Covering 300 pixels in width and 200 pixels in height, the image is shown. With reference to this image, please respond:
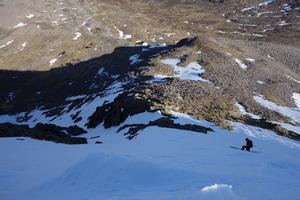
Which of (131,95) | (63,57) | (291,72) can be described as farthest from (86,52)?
(131,95)

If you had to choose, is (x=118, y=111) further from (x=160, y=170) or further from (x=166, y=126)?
(x=160, y=170)

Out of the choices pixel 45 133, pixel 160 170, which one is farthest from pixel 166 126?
pixel 160 170

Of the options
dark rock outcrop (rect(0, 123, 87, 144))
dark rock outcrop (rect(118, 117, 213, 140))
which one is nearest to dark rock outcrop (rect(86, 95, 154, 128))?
dark rock outcrop (rect(0, 123, 87, 144))

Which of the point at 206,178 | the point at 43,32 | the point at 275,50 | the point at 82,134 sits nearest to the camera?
the point at 206,178

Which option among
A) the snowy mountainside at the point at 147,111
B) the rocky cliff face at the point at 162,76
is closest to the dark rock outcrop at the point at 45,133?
the snowy mountainside at the point at 147,111

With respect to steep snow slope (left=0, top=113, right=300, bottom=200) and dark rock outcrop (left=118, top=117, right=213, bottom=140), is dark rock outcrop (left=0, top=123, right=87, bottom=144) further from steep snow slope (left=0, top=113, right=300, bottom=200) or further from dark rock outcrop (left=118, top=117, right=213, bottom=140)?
steep snow slope (left=0, top=113, right=300, bottom=200)

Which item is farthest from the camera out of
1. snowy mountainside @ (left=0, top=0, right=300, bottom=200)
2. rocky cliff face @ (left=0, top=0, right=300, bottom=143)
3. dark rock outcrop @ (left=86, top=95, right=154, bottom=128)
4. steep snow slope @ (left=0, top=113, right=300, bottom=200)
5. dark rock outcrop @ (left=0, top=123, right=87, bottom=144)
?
rocky cliff face @ (left=0, top=0, right=300, bottom=143)

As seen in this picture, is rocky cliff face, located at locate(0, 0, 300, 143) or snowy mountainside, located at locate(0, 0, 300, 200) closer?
snowy mountainside, located at locate(0, 0, 300, 200)

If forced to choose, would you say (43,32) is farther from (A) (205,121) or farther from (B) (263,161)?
(B) (263,161)
